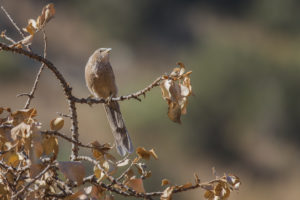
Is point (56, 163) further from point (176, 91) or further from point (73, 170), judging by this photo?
point (176, 91)

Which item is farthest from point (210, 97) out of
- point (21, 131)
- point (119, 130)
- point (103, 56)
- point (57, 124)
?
point (21, 131)

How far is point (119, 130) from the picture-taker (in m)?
3.21

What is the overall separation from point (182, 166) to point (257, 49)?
6.17 meters

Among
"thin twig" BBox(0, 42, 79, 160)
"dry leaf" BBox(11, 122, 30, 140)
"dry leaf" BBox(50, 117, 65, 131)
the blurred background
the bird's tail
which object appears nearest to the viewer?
"dry leaf" BBox(11, 122, 30, 140)

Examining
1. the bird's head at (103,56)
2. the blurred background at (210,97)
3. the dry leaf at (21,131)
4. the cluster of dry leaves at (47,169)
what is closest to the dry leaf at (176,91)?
the cluster of dry leaves at (47,169)

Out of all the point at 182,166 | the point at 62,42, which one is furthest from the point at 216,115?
the point at 62,42

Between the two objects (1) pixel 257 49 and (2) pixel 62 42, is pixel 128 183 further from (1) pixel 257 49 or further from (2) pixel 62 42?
(2) pixel 62 42

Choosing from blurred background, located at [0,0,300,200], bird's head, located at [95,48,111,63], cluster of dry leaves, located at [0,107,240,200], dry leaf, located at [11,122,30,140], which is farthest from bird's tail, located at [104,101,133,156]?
blurred background, located at [0,0,300,200]

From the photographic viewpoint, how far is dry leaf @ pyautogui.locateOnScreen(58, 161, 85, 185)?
1.56 meters

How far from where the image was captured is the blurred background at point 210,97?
15188 mm

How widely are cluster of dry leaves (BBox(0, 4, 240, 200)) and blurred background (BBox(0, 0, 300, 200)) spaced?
983cm

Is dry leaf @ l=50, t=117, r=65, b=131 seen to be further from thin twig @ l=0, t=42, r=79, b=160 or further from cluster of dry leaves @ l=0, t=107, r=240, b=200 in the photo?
thin twig @ l=0, t=42, r=79, b=160

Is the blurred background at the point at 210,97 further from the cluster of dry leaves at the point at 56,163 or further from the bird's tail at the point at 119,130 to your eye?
the cluster of dry leaves at the point at 56,163

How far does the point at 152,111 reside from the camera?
14719 millimetres
